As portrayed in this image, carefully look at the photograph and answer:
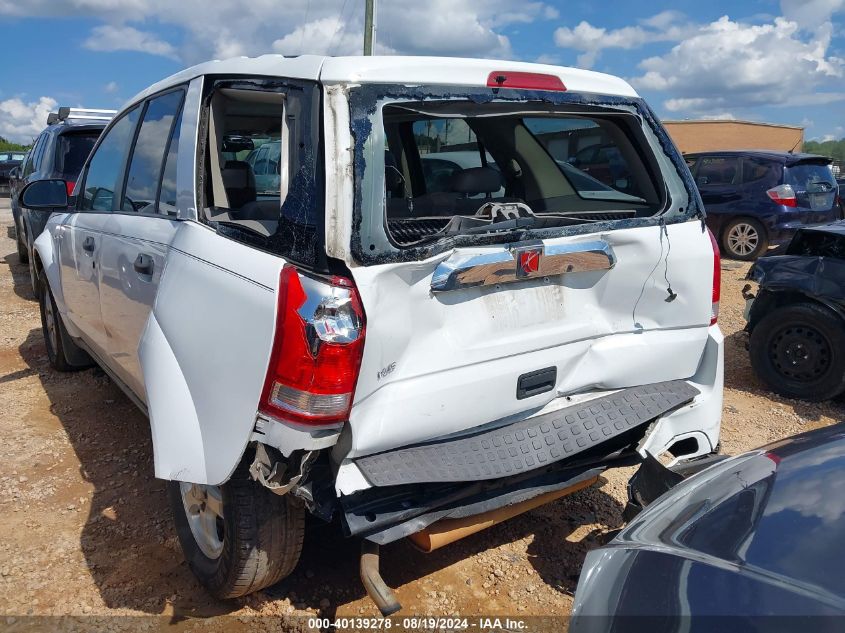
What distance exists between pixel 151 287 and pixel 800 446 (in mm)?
2327

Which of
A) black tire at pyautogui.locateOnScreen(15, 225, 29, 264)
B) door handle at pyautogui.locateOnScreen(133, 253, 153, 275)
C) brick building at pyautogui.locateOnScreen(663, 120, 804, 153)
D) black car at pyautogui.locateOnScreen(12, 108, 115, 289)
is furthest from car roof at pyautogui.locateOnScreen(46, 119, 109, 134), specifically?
brick building at pyautogui.locateOnScreen(663, 120, 804, 153)

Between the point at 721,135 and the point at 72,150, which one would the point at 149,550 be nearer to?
the point at 72,150

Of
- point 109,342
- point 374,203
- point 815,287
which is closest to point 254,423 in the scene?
point 374,203

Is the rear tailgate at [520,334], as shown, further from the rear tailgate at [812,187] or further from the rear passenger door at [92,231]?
the rear tailgate at [812,187]

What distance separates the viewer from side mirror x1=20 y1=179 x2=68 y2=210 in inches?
160

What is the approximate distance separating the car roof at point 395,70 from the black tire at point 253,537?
1.28m

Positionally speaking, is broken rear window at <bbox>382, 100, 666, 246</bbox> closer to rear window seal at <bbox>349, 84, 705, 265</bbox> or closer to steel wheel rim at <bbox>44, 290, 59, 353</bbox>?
rear window seal at <bbox>349, 84, 705, 265</bbox>

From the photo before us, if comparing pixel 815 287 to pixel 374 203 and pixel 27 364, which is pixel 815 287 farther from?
pixel 27 364

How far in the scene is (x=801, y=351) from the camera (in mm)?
4871

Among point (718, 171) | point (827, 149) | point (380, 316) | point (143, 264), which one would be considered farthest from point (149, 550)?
point (827, 149)

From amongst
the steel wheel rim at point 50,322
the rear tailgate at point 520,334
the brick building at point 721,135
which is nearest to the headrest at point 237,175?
the rear tailgate at point 520,334

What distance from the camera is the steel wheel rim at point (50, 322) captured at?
16.7 ft

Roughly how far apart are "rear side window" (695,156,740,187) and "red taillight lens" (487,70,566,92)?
9410mm

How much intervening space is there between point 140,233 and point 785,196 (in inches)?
396
